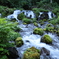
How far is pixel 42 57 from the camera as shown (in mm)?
7211

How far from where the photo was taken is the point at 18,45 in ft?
28.6

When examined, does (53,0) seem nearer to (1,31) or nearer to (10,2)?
(10,2)

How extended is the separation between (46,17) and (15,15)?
514cm

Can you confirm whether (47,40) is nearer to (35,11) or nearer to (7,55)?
(7,55)

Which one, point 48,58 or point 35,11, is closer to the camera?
point 48,58

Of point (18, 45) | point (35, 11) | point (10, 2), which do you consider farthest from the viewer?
point (10, 2)

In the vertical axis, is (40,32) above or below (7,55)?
below

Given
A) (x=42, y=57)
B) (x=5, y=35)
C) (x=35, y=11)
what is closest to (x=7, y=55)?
(x=5, y=35)

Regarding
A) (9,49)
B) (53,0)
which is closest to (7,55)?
(9,49)

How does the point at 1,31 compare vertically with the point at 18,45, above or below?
above

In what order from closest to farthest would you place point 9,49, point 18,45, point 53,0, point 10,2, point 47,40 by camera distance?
point 9,49, point 18,45, point 47,40, point 10,2, point 53,0

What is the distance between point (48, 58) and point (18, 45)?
2503mm

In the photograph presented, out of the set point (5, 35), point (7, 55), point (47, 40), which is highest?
point (5, 35)

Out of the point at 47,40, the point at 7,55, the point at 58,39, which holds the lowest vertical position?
the point at 58,39
